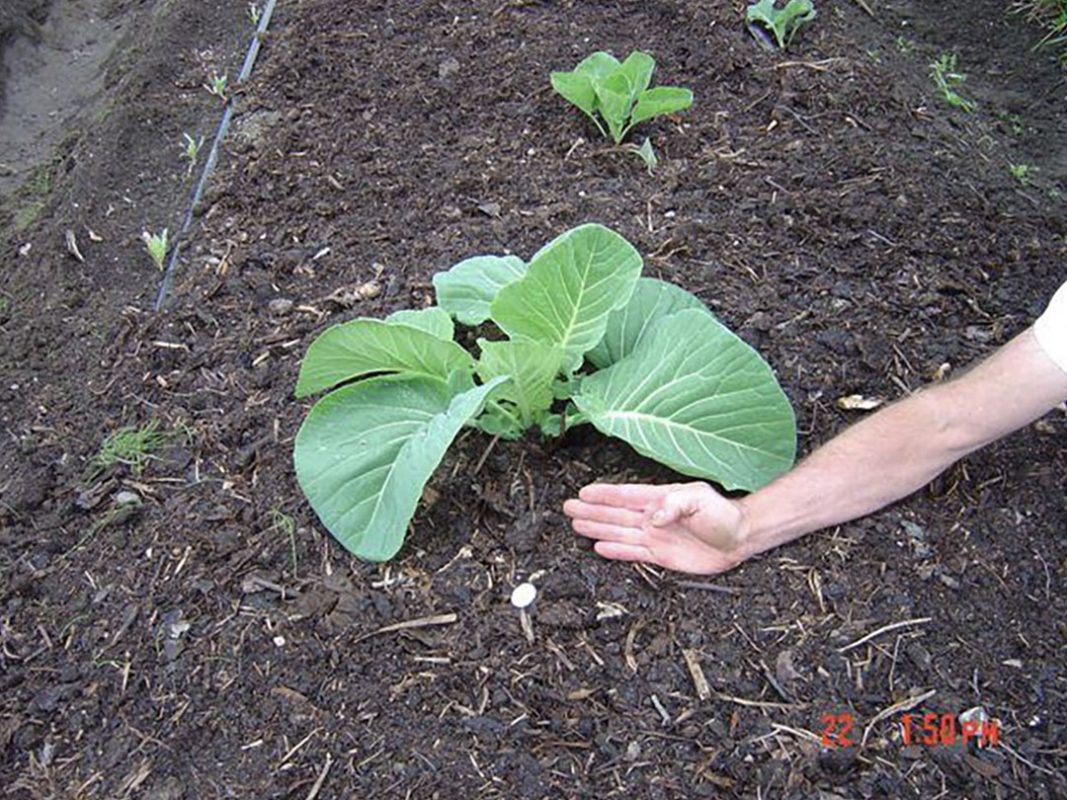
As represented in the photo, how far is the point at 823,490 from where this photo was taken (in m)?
2.09

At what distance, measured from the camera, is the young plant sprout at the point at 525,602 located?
203cm

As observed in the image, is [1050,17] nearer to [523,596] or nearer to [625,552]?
[625,552]

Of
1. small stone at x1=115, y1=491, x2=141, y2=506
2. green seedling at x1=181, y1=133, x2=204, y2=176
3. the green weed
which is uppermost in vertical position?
green seedling at x1=181, y1=133, x2=204, y2=176

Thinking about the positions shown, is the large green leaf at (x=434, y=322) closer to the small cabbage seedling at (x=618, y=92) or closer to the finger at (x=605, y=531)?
the finger at (x=605, y=531)

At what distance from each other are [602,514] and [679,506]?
0.63 feet

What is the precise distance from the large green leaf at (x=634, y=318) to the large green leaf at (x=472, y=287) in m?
0.24

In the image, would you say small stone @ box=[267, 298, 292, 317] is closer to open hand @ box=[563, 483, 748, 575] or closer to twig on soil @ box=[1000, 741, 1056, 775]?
open hand @ box=[563, 483, 748, 575]

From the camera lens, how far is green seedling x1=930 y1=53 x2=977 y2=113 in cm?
378

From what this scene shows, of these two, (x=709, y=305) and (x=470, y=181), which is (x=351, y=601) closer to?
(x=709, y=305)

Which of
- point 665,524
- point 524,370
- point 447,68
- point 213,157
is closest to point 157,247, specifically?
point 213,157

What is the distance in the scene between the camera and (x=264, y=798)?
1.87m

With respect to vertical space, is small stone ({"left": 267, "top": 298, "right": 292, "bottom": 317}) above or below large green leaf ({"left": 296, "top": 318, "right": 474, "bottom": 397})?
below

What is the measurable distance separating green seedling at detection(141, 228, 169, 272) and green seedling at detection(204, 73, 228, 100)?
2.48ft

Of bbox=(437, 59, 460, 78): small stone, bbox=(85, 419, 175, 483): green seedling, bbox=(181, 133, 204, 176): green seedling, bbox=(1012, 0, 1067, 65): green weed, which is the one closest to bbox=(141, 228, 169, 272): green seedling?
bbox=(181, 133, 204, 176): green seedling
